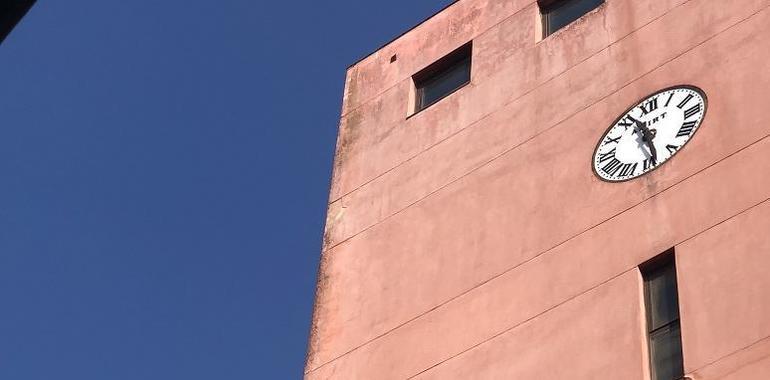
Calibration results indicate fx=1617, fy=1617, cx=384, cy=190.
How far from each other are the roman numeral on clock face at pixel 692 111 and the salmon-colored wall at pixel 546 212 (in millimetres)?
289

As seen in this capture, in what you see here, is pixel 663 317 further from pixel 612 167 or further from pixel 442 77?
pixel 442 77

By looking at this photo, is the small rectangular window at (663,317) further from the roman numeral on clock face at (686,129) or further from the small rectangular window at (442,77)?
the small rectangular window at (442,77)

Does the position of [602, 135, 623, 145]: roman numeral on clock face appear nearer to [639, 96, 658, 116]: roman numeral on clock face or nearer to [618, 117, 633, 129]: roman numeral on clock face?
[618, 117, 633, 129]: roman numeral on clock face

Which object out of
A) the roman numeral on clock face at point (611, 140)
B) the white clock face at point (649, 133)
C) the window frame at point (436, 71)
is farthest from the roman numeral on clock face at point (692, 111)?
the window frame at point (436, 71)

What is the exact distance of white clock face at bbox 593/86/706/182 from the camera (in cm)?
2109

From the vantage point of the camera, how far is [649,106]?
22.1 metres

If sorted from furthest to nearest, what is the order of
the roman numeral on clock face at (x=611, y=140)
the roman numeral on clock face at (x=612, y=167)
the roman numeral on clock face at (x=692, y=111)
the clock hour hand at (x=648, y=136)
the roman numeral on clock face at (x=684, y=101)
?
1. the roman numeral on clock face at (x=611, y=140)
2. the roman numeral on clock face at (x=684, y=101)
3. the roman numeral on clock face at (x=612, y=167)
4. the roman numeral on clock face at (x=692, y=111)
5. the clock hour hand at (x=648, y=136)

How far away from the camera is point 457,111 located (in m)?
25.3

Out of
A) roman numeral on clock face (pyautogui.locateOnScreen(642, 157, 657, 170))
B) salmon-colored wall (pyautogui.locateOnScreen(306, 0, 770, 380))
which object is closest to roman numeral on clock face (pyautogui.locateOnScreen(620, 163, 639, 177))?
roman numeral on clock face (pyautogui.locateOnScreen(642, 157, 657, 170))

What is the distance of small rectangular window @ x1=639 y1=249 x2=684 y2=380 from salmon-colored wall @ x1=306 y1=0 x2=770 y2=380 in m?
0.18

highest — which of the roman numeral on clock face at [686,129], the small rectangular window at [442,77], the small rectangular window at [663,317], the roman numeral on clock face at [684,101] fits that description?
the small rectangular window at [442,77]

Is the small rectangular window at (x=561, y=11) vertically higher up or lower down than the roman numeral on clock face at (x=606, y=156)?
higher up

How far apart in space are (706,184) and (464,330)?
12.1 ft

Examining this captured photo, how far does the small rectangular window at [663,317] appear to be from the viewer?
61.8 feet
